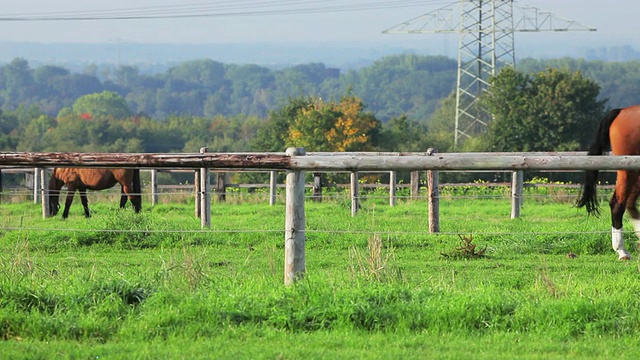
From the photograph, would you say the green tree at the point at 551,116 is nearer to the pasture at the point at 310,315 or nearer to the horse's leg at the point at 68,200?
the horse's leg at the point at 68,200

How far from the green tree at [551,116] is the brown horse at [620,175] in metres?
44.3

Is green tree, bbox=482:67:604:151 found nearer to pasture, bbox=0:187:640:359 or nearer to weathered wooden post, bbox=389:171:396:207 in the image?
weathered wooden post, bbox=389:171:396:207

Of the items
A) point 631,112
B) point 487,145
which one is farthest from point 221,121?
point 631,112

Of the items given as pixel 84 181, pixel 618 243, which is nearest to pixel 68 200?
pixel 84 181

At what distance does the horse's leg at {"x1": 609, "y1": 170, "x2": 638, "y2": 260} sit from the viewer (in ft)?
41.9

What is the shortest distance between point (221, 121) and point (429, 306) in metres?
155

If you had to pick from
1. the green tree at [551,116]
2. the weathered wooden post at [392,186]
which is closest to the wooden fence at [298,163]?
the weathered wooden post at [392,186]

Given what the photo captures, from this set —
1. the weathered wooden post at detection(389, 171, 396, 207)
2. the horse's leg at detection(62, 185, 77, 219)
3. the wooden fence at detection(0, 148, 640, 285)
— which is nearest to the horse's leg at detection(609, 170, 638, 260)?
the wooden fence at detection(0, 148, 640, 285)

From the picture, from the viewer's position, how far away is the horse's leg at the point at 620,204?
12773mm

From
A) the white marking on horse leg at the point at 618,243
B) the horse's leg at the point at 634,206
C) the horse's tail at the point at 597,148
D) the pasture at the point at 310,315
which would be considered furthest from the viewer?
the horse's tail at the point at 597,148

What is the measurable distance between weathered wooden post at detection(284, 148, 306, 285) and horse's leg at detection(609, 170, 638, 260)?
5831 millimetres

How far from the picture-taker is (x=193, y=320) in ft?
24.5

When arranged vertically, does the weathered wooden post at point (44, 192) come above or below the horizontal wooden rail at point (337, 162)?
below

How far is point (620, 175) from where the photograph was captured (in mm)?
13164
